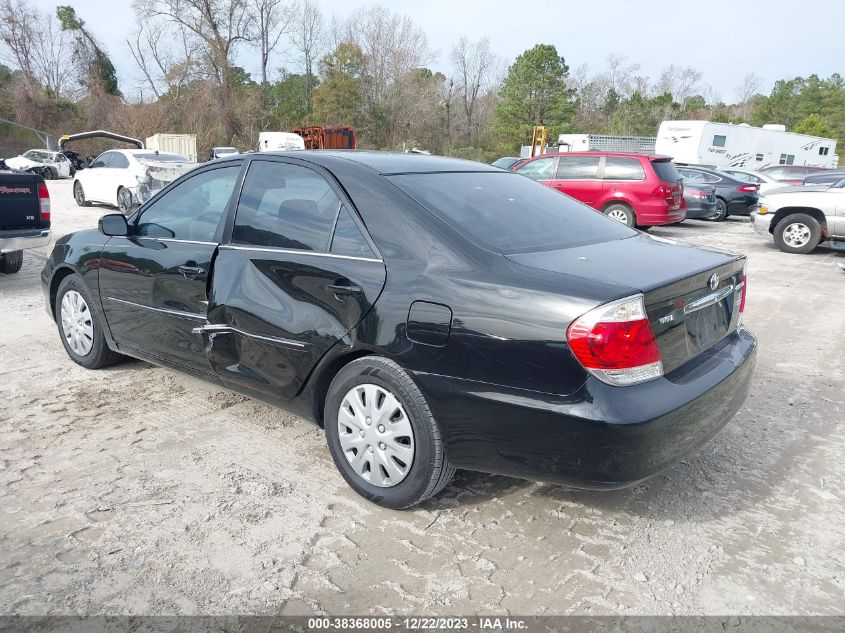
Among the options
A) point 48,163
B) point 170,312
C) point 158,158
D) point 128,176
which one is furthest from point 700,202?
point 48,163

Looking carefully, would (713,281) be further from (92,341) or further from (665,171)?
(665,171)

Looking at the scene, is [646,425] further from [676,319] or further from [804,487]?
[804,487]

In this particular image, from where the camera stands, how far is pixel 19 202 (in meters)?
7.23

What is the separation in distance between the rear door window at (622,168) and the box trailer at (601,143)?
55.3 feet

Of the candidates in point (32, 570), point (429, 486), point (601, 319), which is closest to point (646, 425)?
point (601, 319)

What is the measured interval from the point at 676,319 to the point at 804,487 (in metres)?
1.37

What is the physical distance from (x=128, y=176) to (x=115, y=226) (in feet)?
38.2

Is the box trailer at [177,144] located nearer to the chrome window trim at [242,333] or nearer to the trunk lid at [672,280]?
the chrome window trim at [242,333]

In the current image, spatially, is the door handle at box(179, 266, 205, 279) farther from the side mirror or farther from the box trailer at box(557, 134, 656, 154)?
the box trailer at box(557, 134, 656, 154)

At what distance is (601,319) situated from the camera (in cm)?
235

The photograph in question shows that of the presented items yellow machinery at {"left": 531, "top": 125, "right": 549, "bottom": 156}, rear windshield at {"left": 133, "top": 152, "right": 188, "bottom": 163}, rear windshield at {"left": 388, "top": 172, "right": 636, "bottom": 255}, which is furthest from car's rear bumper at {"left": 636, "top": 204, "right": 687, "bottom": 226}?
yellow machinery at {"left": 531, "top": 125, "right": 549, "bottom": 156}

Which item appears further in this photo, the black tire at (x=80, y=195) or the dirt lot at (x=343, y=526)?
the black tire at (x=80, y=195)

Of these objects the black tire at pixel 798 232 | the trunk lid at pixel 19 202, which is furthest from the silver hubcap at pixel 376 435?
the black tire at pixel 798 232

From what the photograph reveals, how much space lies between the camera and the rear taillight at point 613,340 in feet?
7.73
